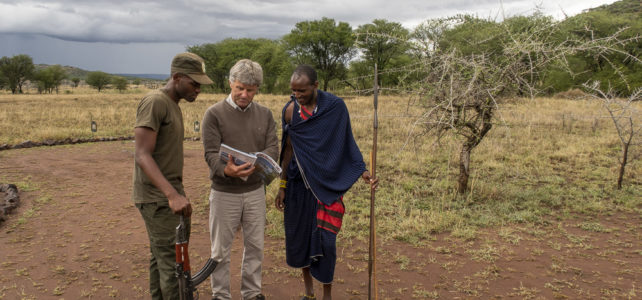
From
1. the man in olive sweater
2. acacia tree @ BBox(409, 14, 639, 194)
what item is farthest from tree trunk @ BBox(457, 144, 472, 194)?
the man in olive sweater

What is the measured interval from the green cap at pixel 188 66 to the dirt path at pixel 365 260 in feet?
6.75

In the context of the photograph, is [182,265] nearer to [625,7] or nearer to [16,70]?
[16,70]

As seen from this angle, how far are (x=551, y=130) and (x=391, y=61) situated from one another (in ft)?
71.0

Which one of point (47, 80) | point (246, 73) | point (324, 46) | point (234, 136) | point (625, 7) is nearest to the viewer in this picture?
point (246, 73)

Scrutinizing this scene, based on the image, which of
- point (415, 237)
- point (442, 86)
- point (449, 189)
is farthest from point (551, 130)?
point (415, 237)

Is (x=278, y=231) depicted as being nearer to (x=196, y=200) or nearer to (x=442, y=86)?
(x=196, y=200)

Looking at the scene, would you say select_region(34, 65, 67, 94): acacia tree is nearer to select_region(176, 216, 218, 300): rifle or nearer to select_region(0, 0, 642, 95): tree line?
select_region(0, 0, 642, 95): tree line

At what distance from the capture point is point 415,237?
5020 millimetres

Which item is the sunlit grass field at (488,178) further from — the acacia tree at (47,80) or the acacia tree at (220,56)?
→ the acacia tree at (47,80)

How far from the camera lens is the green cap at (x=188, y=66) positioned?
8.36 ft

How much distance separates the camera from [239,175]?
267cm

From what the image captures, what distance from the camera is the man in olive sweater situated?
9.30 ft

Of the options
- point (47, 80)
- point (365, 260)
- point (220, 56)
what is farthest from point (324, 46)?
point (365, 260)

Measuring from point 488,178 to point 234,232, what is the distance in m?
6.00
